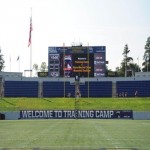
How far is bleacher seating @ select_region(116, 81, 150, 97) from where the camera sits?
3302 inches

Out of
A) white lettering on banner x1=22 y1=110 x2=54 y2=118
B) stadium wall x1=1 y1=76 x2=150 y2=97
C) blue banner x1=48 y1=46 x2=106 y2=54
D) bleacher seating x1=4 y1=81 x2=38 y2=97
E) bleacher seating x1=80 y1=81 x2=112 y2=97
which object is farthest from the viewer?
bleacher seating x1=4 y1=81 x2=38 y2=97

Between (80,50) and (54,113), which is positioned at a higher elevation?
(80,50)

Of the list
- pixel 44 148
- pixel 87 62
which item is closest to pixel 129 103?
pixel 87 62

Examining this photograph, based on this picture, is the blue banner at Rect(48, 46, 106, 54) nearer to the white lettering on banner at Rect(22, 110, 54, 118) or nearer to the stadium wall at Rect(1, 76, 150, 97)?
the stadium wall at Rect(1, 76, 150, 97)

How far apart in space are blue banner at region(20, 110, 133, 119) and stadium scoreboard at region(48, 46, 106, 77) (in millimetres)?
14610

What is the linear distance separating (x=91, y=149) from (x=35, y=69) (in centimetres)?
16109

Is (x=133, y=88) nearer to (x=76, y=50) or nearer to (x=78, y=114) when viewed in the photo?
(x=76, y=50)

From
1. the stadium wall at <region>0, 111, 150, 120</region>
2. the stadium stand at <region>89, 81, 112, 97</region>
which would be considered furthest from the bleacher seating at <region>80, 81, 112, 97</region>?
the stadium wall at <region>0, 111, 150, 120</region>

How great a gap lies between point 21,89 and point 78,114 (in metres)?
28.4

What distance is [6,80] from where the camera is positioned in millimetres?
86500

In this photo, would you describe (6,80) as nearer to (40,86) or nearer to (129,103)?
(40,86)

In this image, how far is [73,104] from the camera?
71.1 meters

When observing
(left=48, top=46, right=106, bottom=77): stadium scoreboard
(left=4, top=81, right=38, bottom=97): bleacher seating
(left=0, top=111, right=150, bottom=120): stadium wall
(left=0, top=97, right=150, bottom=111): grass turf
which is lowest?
(left=0, top=111, right=150, bottom=120): stadium wall

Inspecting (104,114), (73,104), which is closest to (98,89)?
(73,104)
